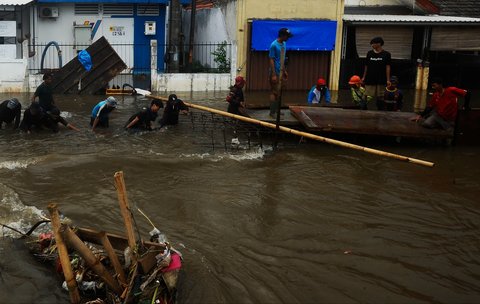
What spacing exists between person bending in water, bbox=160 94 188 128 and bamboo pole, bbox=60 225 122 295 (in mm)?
7328

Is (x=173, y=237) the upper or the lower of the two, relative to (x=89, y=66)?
lower

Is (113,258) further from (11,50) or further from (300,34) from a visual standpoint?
(300,34)

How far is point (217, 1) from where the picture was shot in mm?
20609

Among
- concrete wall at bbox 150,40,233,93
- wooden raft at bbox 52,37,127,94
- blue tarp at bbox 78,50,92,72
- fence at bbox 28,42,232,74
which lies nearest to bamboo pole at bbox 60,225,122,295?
blue tarp at bbox 78,50,92,72

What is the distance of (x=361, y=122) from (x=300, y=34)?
7524 mm

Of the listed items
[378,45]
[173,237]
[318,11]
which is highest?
[318,11]

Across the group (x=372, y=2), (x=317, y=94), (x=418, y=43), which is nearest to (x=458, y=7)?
(x=418, y=43)

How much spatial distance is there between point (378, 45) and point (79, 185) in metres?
7.38

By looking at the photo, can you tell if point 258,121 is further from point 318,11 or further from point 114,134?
point 318,11

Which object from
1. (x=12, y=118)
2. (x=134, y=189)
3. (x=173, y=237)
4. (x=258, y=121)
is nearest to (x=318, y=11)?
(x=258, y=121)

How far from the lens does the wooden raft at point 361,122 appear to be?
10398 mm

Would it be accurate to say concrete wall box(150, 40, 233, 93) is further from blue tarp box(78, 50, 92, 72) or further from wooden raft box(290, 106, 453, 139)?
wooden raft box(290, 106, 453, 139)

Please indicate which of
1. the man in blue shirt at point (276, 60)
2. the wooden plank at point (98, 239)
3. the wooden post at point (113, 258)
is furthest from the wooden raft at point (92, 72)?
the wooden post at point (113, 258)

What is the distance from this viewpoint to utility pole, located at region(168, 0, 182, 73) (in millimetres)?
17812
